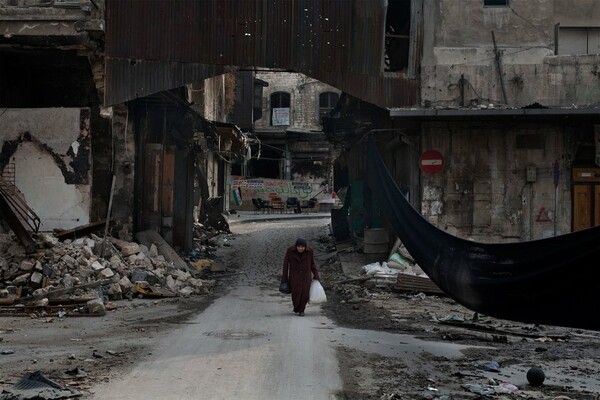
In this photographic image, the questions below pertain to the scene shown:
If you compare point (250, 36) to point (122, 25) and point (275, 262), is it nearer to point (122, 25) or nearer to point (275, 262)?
point (122, 25)

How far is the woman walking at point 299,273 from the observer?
1133 cm

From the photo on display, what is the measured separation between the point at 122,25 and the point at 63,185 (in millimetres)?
4031

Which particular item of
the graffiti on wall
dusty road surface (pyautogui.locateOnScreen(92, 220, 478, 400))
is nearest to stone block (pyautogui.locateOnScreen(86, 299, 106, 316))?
dusty road surface (pyautogui.locateOnScreen(92, 220, 478, 400))

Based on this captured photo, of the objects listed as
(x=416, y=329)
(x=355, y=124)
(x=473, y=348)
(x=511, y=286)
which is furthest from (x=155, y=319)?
(x=355, y=124)

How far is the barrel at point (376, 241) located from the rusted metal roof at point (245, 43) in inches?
141

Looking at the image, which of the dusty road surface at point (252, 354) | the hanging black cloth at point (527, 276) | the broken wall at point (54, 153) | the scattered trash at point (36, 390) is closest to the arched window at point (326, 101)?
the broken wall at point (54, 153)

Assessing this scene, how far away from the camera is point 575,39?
55.4ft

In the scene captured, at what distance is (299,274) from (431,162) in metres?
5.66

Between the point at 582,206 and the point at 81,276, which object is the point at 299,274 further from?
the point at 582,206

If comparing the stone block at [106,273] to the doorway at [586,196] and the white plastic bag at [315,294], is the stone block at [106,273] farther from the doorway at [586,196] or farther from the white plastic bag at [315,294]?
the doorway at [586,196]

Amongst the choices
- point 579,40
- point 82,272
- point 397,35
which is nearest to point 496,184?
point 397,35

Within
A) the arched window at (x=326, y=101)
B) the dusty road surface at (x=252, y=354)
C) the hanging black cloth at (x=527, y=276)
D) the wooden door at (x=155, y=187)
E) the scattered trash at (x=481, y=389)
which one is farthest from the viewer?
the arched window at (x=326, y=101)

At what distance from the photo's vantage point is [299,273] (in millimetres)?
11492

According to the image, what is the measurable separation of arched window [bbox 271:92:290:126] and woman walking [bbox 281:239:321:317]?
3826 cm
